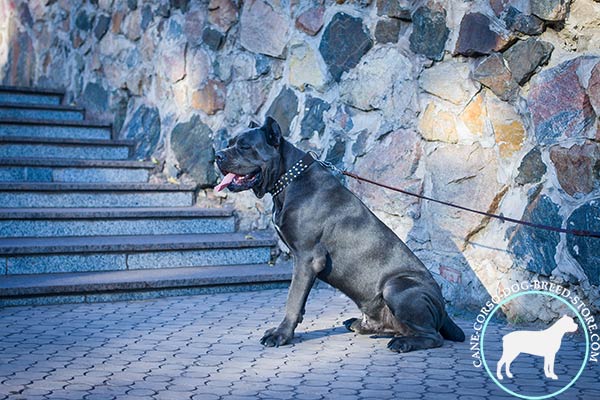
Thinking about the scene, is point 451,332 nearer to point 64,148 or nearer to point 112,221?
point 112,221

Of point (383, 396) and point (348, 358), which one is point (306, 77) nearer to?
point (348, 358)

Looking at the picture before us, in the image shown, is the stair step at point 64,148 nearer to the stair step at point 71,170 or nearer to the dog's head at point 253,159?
the stair step at point 71,170

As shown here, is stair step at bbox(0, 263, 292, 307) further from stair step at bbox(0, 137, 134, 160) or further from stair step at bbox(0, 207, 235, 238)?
stair step at bbox(0, 137, 134, 160)

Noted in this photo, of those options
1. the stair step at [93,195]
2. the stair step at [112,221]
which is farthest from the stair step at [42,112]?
the stair step at [112,221]

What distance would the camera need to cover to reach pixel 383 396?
3574 millimetres

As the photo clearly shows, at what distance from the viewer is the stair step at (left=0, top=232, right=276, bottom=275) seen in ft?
19.7

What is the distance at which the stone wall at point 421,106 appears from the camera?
4773mm

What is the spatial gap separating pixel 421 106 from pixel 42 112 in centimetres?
517

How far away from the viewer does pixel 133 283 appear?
5832 millimetres

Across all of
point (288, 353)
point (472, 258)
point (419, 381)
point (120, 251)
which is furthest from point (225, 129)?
point (419, 381)

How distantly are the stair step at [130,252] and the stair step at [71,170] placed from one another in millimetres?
1237

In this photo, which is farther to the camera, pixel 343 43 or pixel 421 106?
pixel 343 43

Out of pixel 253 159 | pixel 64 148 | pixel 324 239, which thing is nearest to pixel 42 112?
pixel 64 148

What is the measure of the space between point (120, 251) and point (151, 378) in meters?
2.56
